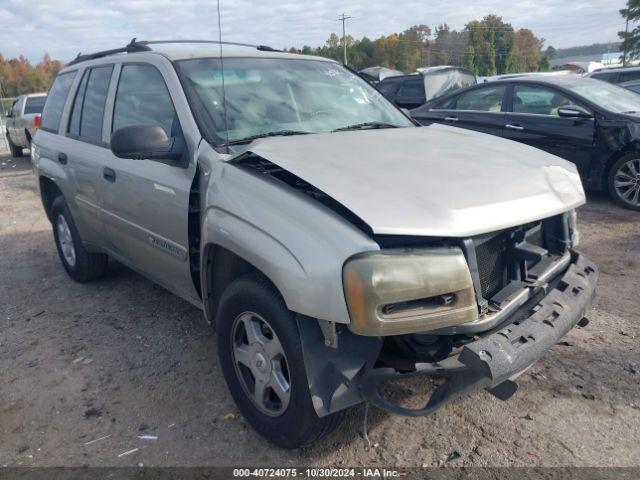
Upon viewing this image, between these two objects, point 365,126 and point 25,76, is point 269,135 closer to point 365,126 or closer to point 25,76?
point 365,126

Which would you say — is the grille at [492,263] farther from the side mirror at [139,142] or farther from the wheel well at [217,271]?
the side mirror at [139,142]

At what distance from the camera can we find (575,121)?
22.8 ft

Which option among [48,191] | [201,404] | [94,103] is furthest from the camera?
[48,191]

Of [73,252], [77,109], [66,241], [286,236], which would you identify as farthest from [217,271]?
[66,241]

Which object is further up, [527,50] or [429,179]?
[527,50]

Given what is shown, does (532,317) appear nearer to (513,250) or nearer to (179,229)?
(513,250)

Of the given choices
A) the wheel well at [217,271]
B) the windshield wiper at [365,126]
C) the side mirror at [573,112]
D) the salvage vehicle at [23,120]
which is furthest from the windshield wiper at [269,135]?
the salvage vehicle at [23,120]

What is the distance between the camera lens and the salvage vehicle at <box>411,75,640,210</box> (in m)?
6.65

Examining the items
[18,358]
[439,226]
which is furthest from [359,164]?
[18,358]

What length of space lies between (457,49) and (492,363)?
80.5 metres

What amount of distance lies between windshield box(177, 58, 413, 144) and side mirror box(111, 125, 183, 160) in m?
0.28

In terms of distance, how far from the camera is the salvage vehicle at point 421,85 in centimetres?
1211

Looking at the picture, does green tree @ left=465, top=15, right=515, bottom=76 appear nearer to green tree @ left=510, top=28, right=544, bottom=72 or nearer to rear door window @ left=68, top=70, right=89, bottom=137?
green tree @ left=510, top=28, right=544, bottom=72

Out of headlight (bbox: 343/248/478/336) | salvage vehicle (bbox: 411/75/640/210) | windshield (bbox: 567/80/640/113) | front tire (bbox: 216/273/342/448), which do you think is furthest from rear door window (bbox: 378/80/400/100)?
headlight (bbox: 343/248/478/336)
